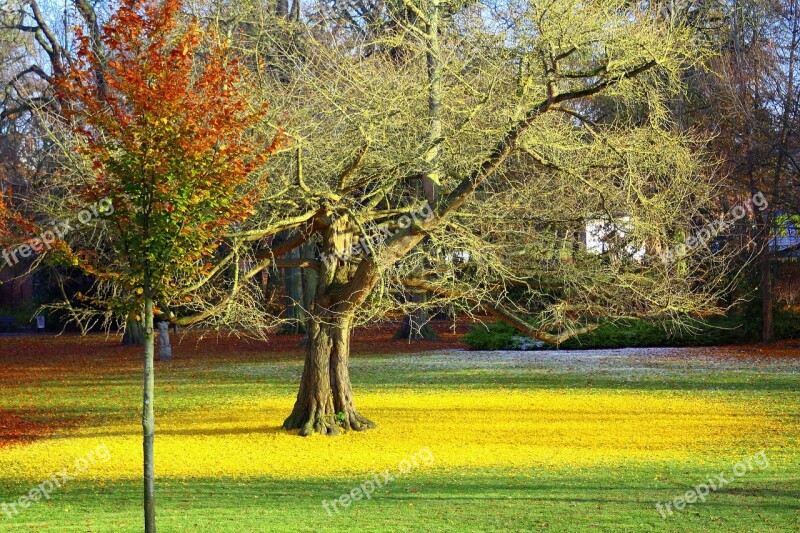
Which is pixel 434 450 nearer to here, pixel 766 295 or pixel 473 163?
pixel 473 163

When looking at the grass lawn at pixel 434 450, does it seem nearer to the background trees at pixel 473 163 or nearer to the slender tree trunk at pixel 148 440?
the slender tree trunk at pixel 148 440

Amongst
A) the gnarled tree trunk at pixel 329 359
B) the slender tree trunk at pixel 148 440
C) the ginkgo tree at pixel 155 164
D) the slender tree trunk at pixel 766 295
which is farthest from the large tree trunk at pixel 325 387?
the slender tree trunk at pixel 766 295

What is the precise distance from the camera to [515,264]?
12953mm

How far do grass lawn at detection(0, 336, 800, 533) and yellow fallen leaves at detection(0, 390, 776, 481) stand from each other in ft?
0.13

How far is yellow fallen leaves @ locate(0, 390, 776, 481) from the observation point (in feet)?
37.3

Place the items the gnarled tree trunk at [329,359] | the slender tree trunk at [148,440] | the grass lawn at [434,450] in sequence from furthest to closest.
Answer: the gnarled tree trunk at [329,359] → the grass lawn at [434,450] → the slender tree trunk at [148,440]

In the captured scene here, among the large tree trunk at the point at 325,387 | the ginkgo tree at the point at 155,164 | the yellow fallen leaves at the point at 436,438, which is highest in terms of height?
the ginkgo tree at the point at 155,164

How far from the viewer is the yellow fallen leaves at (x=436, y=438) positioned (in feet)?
37.3

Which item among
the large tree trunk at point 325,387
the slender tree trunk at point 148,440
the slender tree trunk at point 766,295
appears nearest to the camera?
the slender tree trunk at point 148,440

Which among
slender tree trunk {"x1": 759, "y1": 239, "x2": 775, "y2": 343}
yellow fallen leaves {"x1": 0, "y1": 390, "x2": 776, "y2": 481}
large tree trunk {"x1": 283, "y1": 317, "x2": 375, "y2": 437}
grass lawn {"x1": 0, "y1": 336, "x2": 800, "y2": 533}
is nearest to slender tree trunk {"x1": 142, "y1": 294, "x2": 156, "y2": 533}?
grass lawn {"x1": 0, "y1": 336, "x2": 800, "y2": 533}

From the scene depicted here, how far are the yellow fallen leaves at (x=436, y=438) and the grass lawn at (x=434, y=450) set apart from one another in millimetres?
41

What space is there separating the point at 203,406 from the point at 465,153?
24.6 ft

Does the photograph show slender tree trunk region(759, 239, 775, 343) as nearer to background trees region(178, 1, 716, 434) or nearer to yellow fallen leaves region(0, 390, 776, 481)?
yellow fallen leaves region(0, 390, 776, 481)

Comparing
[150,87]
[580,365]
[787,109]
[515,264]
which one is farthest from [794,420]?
[787,109]
